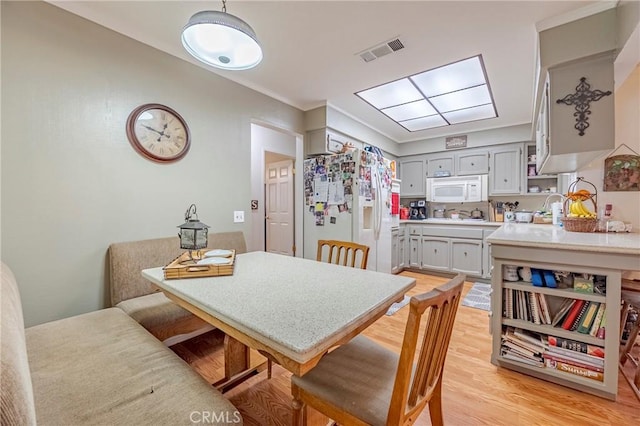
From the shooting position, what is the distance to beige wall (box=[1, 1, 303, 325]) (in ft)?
5.25

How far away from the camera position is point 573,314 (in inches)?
65.4

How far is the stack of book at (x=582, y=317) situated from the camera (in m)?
1.58

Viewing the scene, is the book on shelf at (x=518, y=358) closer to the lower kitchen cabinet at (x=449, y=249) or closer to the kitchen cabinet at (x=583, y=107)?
the kitchen cabinet at (x=583, y=107)

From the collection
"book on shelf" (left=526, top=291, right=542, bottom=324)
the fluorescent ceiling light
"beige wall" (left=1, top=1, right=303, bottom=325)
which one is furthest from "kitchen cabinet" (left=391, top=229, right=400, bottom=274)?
"beige wall" (left=1, top=1, right=303, bottom=325)

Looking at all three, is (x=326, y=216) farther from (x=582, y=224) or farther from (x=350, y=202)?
(x=582, y=224)

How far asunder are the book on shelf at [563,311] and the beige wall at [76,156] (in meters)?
2.95

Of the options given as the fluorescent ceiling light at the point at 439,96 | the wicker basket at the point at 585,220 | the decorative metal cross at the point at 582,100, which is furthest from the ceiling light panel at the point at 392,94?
the wicker basket at the point at 585,220

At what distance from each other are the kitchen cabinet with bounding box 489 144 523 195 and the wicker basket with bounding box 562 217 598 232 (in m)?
2.14

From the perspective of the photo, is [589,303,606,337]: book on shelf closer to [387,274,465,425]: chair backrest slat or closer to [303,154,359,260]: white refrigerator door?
[387,274,465,425]: chair backrest slat

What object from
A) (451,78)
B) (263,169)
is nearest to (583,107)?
(451,78)

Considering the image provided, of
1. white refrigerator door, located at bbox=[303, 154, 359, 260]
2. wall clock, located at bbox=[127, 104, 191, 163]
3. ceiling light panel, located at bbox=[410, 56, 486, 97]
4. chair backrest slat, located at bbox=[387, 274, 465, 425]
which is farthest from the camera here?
white refrigerator door, located at bbox=[303, 154, 359, 260]

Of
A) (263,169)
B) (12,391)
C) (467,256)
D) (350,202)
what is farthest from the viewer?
(263,169)

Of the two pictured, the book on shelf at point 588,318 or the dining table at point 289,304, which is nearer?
the dining table at point 289,304
